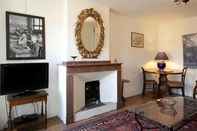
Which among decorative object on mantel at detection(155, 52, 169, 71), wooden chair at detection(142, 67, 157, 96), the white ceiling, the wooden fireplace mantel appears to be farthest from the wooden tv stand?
decorative object on mantel at detection(155, 52, 169, 71)

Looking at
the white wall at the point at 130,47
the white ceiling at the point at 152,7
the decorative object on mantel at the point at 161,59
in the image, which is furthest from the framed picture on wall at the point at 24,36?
the decorative object on mantel at the point at 161,59

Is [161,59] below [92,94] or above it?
above

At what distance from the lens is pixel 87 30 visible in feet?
12.1

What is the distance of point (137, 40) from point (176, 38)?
1279mm

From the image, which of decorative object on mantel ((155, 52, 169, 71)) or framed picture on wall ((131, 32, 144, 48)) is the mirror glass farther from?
decorative object on mantel ((155, 52, 169, 71))

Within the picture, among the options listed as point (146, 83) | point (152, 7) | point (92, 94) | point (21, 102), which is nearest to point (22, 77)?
point (21, 102)

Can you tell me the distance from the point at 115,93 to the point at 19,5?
2.63 m

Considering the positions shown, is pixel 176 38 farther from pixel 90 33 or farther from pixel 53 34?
pixel 53 34

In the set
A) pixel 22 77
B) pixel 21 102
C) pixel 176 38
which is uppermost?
pixel 176 38

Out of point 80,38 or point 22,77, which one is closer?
point 22,77

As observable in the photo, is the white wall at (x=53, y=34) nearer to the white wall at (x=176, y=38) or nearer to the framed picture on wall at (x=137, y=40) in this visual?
the framed picture on wall at (x=137, y=40)

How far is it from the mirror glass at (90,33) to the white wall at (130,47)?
2.54ft

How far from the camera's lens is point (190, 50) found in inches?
197

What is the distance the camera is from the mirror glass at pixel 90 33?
3.63 metres
